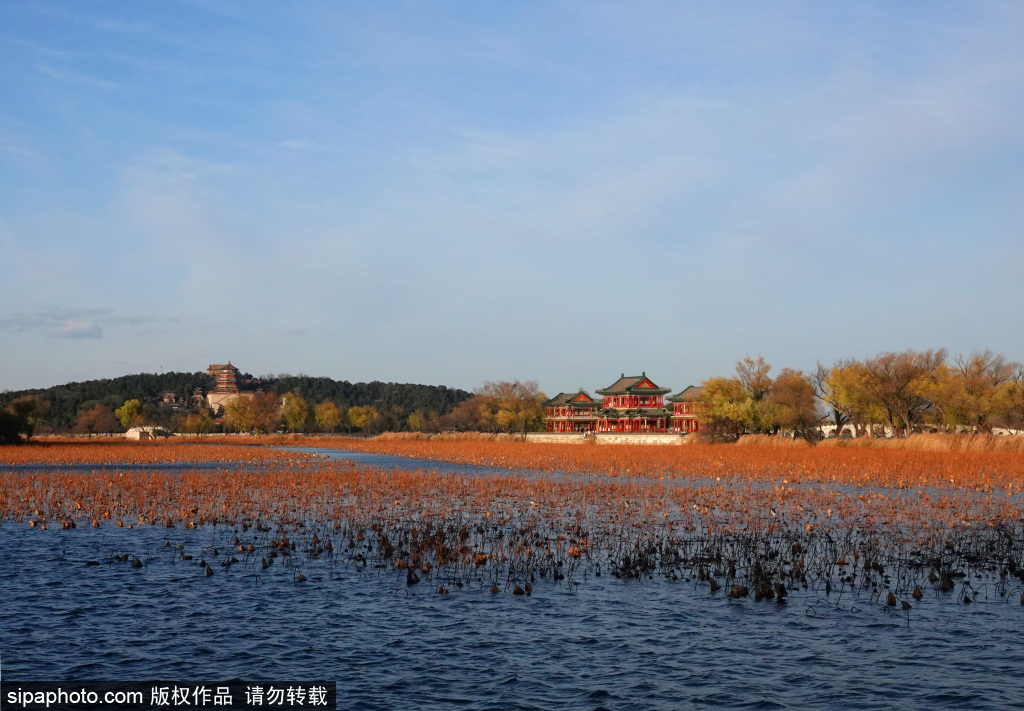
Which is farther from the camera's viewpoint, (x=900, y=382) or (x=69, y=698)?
(x=900, y=382)

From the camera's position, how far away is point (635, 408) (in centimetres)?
12862

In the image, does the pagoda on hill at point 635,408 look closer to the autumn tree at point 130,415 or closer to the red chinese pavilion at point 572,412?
the red chinese pavilion at point 572,412

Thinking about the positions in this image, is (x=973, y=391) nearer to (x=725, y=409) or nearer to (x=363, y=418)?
(x=725, y=409)

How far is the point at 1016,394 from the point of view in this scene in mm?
70062

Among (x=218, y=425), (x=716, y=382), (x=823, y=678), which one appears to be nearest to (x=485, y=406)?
(x=716, y=382)

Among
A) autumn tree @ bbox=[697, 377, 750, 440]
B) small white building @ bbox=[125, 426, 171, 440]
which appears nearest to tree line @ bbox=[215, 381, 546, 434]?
small white building @ bbox=[125, 426, 171, 440]

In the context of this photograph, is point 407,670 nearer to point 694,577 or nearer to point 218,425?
point 694,577

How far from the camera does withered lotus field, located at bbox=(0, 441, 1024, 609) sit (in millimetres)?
17109

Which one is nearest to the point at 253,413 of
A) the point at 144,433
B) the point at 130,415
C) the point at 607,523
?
the point at 144,433

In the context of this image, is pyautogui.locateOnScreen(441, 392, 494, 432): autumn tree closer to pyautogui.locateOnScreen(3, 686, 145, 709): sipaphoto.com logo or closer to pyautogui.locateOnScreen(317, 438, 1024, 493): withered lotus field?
pyautogui.locateOnScreen(317, 438, 1024, 493): withered lotus field

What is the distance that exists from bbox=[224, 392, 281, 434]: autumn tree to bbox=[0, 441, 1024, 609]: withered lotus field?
120 meters

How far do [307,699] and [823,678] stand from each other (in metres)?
6.81

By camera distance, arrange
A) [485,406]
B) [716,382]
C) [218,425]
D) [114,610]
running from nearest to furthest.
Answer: [114,610]
[716,382]
[485,406]
[218,425]

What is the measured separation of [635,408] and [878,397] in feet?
172
